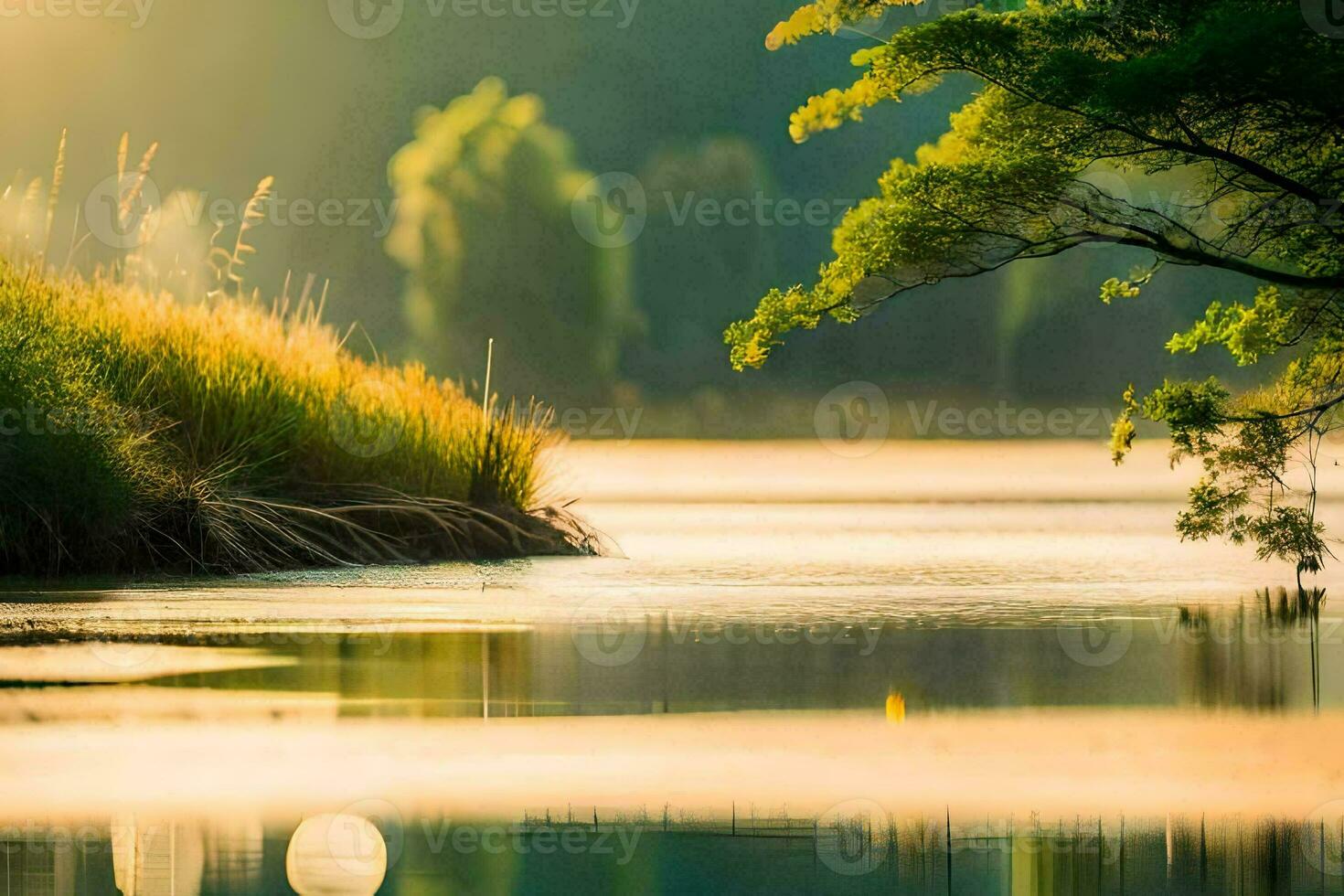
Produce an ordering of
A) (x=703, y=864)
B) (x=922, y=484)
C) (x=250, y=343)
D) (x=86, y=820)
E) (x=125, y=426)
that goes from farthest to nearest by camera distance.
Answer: (x=922, y=484)
(x=250, y=343)
(x=125, y=426)
(x=86, y=820)
(x=703, y=864)

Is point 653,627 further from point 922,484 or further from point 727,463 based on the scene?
point 727,463

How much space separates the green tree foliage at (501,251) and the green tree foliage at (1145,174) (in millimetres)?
28282

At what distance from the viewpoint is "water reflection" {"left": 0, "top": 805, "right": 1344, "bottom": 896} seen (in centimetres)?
326

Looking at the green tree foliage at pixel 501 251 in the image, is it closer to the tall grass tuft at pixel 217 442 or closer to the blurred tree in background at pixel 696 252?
the blurred tree in background at pixel 696 252

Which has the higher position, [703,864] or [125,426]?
[125,426]

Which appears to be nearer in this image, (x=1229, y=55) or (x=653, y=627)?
(x=653, y=627)

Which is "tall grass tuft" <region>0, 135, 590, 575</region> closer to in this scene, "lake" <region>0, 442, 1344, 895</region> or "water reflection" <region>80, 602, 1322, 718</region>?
"lake" <region>0, 442, 1344, 895</region>

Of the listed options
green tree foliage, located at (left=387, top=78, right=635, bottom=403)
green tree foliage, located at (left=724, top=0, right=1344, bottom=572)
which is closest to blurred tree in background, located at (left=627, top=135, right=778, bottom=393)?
green tree foliage, located at (left=387, top=78, right=635, bottom=403)

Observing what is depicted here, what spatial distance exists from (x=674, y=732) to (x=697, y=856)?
1.47 m

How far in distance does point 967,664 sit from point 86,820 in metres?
3.73

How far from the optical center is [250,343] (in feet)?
37.2

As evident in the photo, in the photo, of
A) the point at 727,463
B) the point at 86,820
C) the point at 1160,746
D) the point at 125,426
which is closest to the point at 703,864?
the point at 86,820

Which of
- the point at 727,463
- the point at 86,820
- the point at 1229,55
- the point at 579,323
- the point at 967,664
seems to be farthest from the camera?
the point at 579,323

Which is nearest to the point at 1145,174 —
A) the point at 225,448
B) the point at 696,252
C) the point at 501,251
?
the point at 225,448
